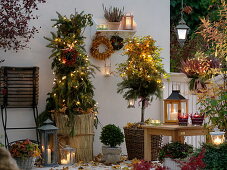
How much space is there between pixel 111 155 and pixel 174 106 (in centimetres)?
140

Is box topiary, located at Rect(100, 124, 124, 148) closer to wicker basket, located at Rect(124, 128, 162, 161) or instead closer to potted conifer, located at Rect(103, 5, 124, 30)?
wicker basket, located at Rect(124, 128, 162, 161)

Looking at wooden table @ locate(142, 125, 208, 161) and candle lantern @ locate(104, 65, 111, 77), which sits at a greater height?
candle lantern @ locate(104, 65, 111, 77)

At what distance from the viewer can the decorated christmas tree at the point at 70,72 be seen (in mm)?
9312

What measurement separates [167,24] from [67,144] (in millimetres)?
3178

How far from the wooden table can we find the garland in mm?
1790

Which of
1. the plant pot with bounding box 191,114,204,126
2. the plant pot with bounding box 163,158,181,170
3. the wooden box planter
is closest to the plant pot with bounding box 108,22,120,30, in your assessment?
the wooden box planter

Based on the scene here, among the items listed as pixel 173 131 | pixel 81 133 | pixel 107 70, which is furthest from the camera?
pixel 107 70

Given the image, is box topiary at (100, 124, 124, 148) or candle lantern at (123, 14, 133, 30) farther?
candle lantern at (123, 14, 133, 30)

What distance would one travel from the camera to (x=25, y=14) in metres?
9.62

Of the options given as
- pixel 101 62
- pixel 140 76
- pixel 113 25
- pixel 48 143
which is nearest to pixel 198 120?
pixel 140 76

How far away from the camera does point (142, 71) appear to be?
32.0 ft

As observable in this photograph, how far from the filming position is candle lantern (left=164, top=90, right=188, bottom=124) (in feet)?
28.3

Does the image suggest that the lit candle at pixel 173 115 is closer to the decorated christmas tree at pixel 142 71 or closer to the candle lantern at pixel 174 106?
the candle lantern at pixel 174 106

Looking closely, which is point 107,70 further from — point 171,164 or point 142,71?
point 171,164
